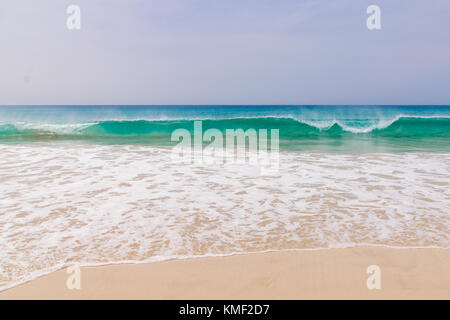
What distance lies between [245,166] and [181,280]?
17.7ft

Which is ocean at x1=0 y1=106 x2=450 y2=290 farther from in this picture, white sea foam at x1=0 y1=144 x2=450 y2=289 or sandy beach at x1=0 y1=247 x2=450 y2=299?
sandy beach at x1=0 y1=247 x2=450 y2=299

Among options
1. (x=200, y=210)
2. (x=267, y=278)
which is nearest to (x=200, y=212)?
(x=200, y=210)

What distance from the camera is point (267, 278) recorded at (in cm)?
275

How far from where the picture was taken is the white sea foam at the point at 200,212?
11.0ft

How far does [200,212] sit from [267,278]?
6.06 feet

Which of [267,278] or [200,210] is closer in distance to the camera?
[267,278]

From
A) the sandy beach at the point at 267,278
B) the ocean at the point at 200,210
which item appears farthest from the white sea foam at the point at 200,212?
the sandy beach at the point at 267,278

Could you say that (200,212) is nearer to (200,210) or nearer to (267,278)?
(200,210)

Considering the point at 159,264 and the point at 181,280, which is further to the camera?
the point at 159,264

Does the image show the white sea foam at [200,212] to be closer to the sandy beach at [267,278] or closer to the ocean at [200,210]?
the ocean at [200,210]
